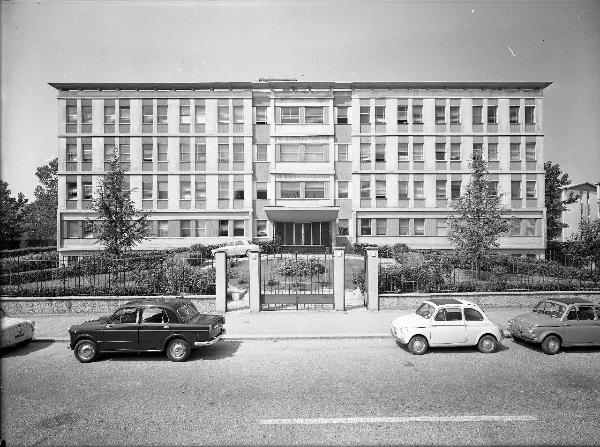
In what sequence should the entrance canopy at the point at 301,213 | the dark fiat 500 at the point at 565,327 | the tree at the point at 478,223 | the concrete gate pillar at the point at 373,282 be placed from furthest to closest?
the entrance canopy at the point at 301,213 → the tree at the point at 478,223 → the concrete gate pillar at the point at 373,282 → the dark fiat 500 at the point at 565,327

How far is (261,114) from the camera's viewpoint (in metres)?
35.0

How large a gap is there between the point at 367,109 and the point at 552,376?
3131cm

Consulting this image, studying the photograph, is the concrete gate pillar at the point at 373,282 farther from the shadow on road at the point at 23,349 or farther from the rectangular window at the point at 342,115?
the rectangular window at the point at 342,115

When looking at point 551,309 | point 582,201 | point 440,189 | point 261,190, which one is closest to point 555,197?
point 582,201

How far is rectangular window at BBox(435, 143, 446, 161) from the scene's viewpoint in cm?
3462

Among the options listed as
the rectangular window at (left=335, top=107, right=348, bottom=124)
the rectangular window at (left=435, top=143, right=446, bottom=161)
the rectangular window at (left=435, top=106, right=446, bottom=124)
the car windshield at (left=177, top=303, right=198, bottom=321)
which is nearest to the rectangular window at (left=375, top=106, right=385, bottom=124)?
the rectangular window at (left=335, top=107, right=348, bottom=124)

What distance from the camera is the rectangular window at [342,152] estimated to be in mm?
35031

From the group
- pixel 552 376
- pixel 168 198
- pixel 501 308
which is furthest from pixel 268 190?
pixel 552 376

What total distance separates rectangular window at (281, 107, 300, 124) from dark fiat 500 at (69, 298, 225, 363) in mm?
Result: 28827

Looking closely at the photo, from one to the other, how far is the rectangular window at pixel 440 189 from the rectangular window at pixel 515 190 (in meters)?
7.07

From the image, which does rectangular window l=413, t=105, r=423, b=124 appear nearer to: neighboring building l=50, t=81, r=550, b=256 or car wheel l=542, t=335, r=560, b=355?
neighboring building l=50, t=81, r=550, b=256

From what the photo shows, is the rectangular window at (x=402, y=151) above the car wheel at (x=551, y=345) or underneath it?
above

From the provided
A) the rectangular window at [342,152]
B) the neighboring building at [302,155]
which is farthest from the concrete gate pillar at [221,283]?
the rectangular window at [342,152]

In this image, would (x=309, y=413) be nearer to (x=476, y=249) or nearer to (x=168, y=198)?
(x=476, y=249)
